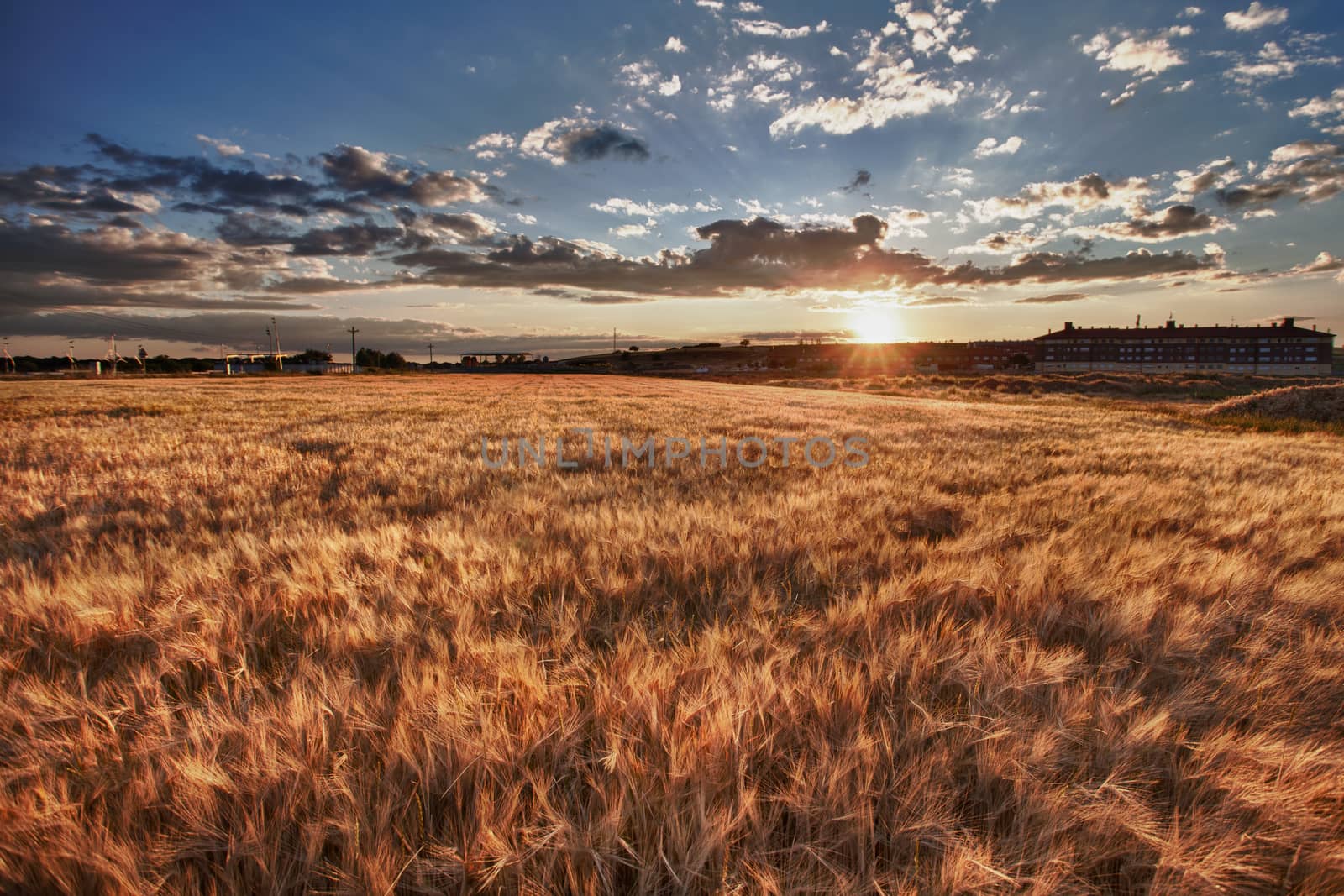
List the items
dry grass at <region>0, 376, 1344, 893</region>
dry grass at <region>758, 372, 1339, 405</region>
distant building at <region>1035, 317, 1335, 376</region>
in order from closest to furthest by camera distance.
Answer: dry grass at <region>0, 376, 1344, 893</region> < dry grass at <region>758, 372, 1339, 405</region> < distant building at <region>1035, 317, 1335, 376</region>

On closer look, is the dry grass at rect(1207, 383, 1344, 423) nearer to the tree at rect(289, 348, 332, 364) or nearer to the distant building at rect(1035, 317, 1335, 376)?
the distant building at rect(1035, 317, 1335, 376)

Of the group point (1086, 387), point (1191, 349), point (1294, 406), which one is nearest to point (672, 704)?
point (1294, 406)

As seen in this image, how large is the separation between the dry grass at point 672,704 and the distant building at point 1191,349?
120927 millimetres

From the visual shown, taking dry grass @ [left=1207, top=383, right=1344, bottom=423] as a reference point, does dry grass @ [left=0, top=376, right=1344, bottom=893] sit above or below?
below

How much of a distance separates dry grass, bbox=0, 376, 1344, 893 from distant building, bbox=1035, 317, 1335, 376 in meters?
121

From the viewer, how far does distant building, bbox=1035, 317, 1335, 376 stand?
9656 centimetres

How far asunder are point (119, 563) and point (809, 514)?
4.57 m

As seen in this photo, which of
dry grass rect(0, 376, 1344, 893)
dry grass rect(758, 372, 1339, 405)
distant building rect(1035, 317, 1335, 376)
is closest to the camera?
dry grass rect(0, 376, 1344, 893)

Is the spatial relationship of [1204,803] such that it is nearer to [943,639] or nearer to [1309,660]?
[943,639]

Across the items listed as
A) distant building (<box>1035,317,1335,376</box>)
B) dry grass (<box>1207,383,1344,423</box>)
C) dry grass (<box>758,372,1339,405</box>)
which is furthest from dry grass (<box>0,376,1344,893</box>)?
distant building (<box>1035,317,1335,376</box>)

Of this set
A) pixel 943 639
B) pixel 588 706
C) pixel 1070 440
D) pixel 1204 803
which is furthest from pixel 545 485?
pixel 1070 440

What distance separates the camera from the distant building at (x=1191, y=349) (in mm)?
96562

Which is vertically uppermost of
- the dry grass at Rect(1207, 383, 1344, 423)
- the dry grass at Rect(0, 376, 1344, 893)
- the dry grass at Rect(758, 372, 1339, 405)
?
the dry grass at Rect(758, 372, 1339, 405)

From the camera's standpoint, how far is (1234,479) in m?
5.78
